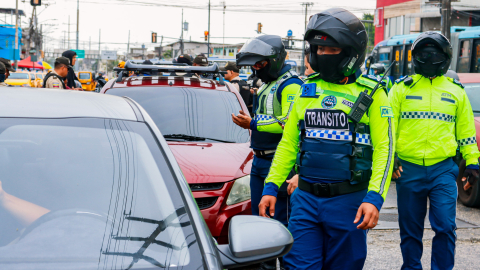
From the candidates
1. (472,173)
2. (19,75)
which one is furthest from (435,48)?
(19,75)

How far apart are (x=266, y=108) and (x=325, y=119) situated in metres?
1.21

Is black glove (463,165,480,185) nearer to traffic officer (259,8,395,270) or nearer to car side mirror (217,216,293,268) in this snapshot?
traffic officer (259,8,395,270)

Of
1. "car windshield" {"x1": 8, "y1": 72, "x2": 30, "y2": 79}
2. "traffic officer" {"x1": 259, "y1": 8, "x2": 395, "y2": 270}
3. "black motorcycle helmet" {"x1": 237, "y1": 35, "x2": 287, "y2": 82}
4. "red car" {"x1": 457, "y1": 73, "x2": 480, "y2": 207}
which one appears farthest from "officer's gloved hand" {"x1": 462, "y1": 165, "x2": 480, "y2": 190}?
"car windshield" {"x1": 8, "y1": 72, "x2": 30, "y2": 79}

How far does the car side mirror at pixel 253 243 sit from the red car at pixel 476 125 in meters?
5.65

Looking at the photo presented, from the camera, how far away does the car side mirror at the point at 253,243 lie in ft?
6.52

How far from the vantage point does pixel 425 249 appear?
543 cm

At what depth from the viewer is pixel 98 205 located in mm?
2119

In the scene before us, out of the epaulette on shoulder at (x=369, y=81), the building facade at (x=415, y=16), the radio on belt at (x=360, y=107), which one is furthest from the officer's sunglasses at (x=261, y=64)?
the building facade at (x=415, y=16)

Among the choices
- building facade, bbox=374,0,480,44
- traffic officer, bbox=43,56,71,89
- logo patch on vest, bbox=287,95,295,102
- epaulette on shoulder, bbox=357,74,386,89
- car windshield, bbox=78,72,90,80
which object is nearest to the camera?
epaulette on shoulder, bbox=357,74,386,89

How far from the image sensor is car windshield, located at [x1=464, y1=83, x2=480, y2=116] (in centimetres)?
788

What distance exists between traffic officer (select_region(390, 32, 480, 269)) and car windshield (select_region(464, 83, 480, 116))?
13.0 feet

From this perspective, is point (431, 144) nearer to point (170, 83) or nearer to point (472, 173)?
point (472, 173)

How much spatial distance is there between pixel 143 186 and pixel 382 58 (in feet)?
71.3

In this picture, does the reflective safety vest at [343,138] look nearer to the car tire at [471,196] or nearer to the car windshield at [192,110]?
the car windshield at [192,110]
